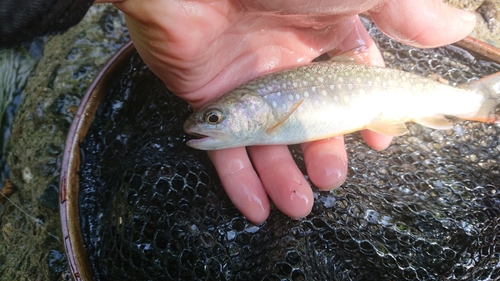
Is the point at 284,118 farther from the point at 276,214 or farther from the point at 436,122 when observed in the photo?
the point at 436,122

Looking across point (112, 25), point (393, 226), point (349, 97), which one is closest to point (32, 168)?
point (112, 25)

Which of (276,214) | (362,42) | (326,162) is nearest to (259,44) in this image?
(362,42)

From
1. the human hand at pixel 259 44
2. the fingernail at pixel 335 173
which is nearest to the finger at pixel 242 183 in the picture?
the human hand at pixel 259 44

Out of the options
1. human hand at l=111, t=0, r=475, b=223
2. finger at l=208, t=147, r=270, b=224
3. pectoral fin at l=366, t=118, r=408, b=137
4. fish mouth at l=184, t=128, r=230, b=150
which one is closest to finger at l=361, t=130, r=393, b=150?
human hand at l=111, t=0, r=475, b=223

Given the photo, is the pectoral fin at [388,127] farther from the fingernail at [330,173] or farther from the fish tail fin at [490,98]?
the fish tail fin at [490,98]

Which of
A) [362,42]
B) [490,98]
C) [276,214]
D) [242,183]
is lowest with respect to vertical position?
A: [276,214]

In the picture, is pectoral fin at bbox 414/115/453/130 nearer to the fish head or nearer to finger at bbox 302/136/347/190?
finger at bbox 302/136/347/190
